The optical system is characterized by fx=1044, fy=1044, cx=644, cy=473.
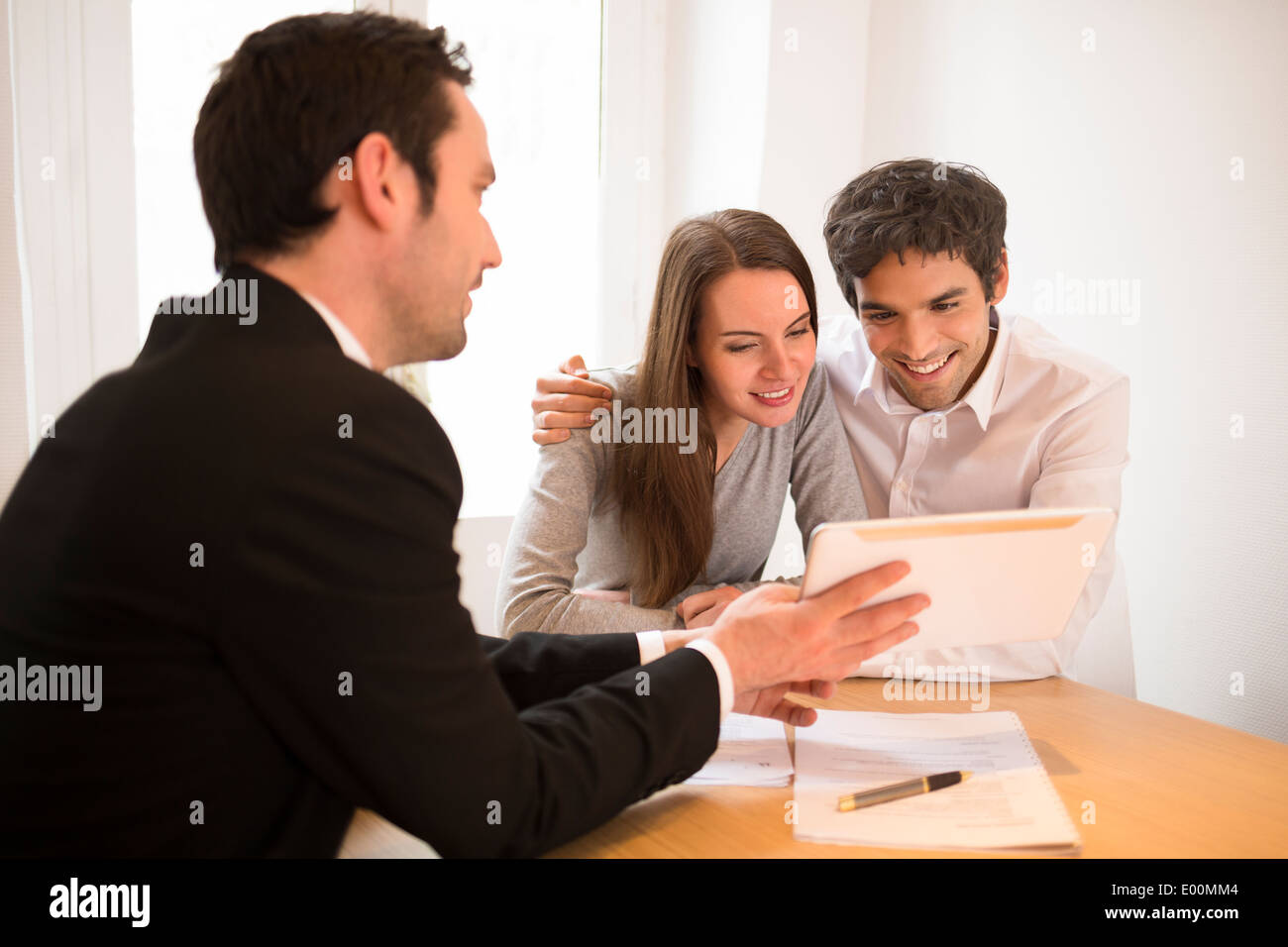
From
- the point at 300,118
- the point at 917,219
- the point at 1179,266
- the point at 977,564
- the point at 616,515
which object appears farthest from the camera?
the point at 1179,266

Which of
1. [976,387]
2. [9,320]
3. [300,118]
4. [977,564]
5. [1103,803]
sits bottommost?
[1103,803]

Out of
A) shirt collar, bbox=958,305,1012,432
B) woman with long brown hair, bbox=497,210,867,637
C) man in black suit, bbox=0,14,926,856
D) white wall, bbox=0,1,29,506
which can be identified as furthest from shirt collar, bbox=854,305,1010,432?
white wall, bbox=0,1,29,506

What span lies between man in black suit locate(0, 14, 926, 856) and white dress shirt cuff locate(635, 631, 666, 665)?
26 centimetres

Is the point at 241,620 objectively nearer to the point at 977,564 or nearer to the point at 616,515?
the point at 977,564

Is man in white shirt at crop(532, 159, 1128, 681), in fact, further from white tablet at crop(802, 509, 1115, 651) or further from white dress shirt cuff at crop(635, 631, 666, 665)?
white dress shirt cuff at crop(635, 631, 666, 665)

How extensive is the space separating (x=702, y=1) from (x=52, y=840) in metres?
3.21

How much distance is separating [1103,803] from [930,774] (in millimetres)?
182

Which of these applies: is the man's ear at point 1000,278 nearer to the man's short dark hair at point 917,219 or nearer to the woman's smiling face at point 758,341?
the man's short dark hair at point 917,219

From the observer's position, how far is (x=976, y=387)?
1930 millimetres

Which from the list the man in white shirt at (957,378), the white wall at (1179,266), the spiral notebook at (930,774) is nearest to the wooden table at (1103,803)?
the spiral notebook at (930,774)

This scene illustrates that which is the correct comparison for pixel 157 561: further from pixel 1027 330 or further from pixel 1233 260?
pixel 1233 260

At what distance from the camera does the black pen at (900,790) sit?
1099 millimetres

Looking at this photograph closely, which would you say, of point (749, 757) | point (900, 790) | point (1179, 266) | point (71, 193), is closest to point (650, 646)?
point (749, 757)

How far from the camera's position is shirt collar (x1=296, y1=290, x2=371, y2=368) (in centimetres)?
96
